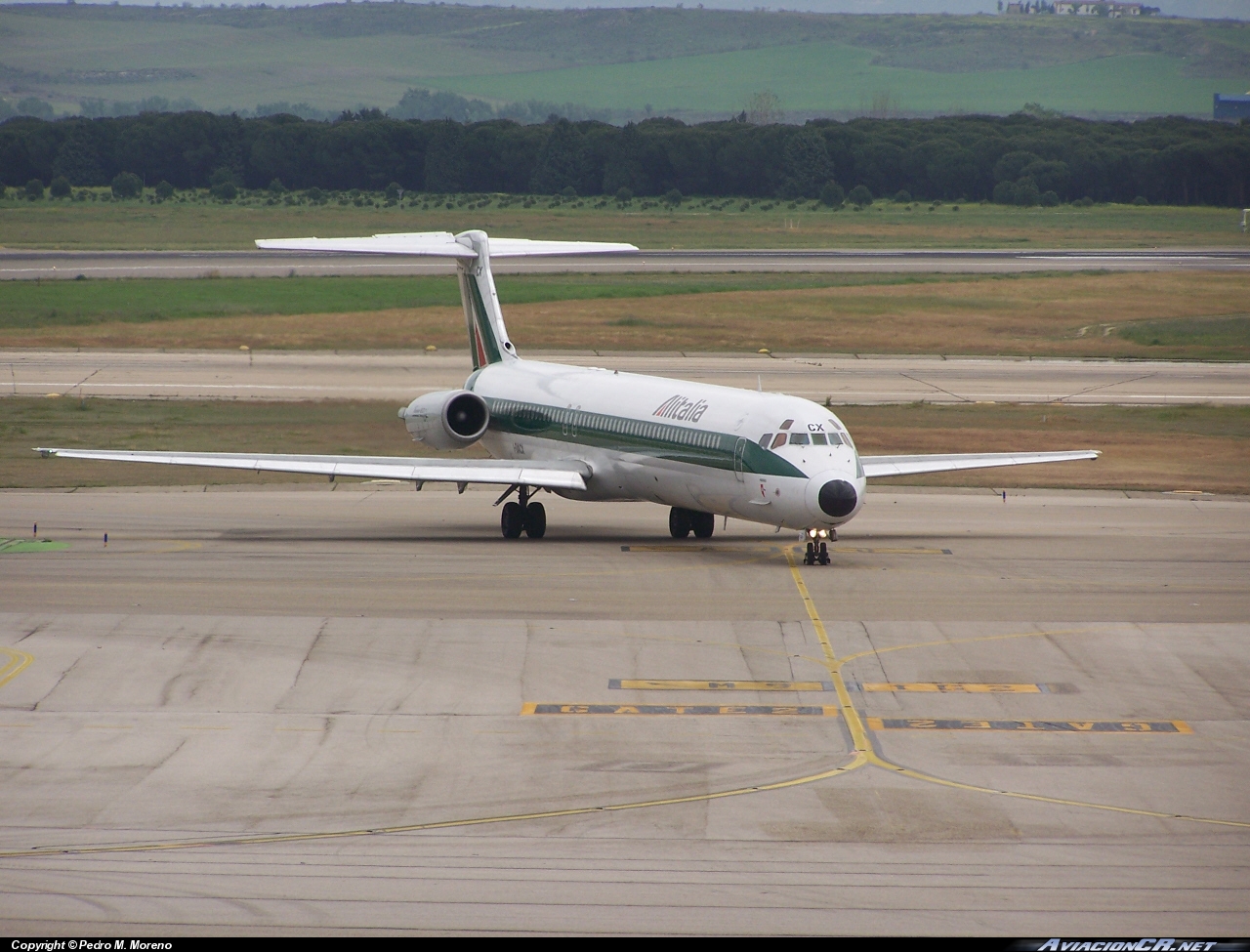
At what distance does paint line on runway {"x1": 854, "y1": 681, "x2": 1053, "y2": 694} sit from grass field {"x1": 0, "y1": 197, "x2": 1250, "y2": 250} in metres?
94.1

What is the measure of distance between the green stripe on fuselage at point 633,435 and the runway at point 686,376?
18.1 m

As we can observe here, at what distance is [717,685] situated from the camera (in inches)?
902

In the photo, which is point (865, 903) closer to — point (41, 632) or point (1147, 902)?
point (1147, 902)

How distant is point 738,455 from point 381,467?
26.9 ft

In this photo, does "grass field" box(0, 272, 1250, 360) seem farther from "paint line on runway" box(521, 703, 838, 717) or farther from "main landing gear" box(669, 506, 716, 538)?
"paint line on runway" box(521, 703, 838, 717)

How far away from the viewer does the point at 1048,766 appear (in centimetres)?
1919

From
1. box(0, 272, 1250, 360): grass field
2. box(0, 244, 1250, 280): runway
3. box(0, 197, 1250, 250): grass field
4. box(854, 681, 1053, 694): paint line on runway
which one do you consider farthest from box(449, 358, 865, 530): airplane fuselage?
box(0, 197, 1250, 250): grass field

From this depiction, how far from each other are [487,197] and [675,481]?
11853 cm

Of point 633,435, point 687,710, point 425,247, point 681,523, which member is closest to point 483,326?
point 425,247

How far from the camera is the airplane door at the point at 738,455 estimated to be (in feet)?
105

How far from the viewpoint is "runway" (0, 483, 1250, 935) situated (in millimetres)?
14742

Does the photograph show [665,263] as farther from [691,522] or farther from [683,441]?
[683,441]

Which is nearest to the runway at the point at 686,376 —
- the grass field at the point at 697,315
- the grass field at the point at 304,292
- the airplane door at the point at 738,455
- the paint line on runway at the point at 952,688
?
the grass field at the point at 697,315

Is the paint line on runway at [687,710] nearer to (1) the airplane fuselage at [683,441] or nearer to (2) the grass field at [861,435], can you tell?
(1) the airplane fuselage at [683,441]
